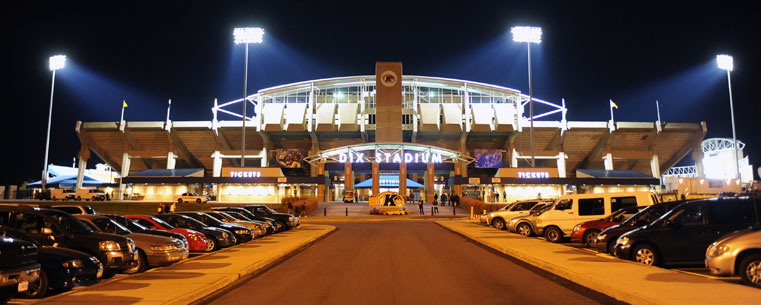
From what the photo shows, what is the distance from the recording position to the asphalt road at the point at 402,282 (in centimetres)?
799

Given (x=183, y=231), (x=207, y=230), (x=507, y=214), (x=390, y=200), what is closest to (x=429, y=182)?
(x=390, y=200)

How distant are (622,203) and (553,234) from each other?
274 centimetres

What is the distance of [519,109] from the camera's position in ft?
260

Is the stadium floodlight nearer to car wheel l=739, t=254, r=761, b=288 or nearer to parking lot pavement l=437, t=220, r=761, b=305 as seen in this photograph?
parking lot pavement l=437, t=220, r=761, b=305

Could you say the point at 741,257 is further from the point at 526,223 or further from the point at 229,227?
the point at 229,227

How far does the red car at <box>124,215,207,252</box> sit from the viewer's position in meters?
14.7

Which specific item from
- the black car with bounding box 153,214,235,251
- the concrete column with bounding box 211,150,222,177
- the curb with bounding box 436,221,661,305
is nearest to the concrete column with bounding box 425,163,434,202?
the concrete column with bounding box 211,150,222,177

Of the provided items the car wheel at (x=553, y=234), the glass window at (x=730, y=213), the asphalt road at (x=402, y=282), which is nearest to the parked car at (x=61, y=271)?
the asphalt road at (x=402, y=282)

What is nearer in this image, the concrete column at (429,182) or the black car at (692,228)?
the black car at (692,228)

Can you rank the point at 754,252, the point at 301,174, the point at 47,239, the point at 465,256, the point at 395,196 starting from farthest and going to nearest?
the point at 301,174
the point at 395,196
the point at 465,256
the point at 47,239
the point at 754,252

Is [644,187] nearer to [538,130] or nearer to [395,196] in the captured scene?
[538,130]

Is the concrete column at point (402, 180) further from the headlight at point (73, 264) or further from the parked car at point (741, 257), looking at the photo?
the headlight at point (73, 264)

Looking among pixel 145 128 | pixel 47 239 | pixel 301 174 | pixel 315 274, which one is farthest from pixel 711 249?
pixel 145 128

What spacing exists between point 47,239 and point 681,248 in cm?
1417
